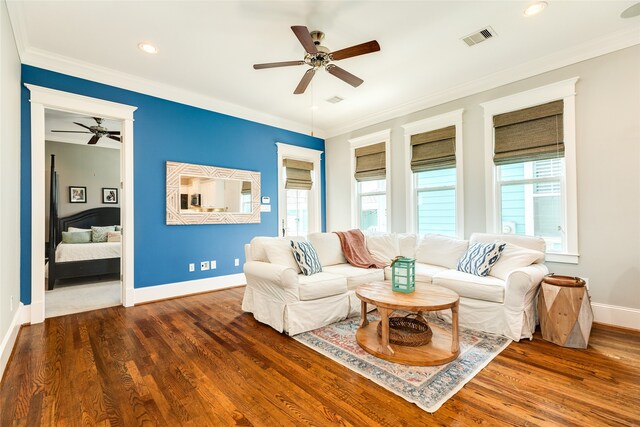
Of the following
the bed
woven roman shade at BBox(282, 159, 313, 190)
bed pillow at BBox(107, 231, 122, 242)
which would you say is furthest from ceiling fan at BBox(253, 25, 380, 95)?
bed pillow at BBox(107, 231, 122, 242)

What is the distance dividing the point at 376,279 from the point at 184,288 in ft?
8.94

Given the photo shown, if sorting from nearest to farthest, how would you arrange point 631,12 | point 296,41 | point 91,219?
point 631,12 < point 296,41 < point 91,219

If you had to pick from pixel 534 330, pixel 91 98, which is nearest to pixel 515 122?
pixel 534 330

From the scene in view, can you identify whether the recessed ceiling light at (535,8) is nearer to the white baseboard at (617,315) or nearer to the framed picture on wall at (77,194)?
the white baseboard at (617,315)

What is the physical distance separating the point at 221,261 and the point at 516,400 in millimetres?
3977

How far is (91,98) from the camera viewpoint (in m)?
3.50

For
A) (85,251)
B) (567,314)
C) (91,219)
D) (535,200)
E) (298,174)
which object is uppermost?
(298,174)

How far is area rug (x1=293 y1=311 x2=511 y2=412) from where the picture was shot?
1.88 metres

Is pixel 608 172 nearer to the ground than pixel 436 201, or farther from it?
farther from it

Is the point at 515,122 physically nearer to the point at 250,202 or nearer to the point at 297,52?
the point at 297,52

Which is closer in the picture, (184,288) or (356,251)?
(356,251)

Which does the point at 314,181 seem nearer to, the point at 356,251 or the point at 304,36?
the point at 356,251

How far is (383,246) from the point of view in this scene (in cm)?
407

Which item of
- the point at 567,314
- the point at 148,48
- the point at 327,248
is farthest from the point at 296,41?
Result: the point at 567,314
